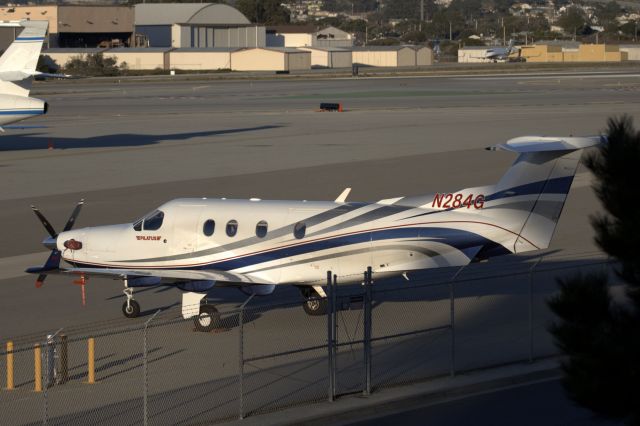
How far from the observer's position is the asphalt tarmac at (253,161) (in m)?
23.4

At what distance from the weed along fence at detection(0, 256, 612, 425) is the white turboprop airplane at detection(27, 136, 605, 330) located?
2.89ft

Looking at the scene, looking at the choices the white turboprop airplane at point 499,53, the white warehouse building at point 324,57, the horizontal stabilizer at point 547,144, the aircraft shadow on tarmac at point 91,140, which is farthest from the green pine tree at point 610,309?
the white turboprop airplane at point 499,53

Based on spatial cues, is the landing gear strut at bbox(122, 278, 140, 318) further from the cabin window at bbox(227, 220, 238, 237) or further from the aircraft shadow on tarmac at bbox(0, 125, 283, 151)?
the aircraft shadow on tarmac at bbox(0, 125, 283, 151)

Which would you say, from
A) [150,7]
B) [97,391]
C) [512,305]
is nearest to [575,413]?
[512,305]

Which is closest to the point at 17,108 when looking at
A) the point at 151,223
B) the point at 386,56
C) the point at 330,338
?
the point at 151,223

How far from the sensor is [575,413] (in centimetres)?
1717

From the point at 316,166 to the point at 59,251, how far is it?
26.8 metres

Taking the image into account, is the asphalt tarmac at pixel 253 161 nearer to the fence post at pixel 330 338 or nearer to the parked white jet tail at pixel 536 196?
the fence post at pixel 330 338

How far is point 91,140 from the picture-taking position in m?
62.2

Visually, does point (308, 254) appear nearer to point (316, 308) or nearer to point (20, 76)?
point (316, 308)

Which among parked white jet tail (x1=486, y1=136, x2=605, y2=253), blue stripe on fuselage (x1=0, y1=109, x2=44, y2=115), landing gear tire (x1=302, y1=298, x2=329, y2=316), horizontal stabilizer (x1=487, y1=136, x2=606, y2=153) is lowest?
landing gear tire (x1=302, y1=298, x2=329, y2=316)

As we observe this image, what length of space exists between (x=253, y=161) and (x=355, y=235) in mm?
29877

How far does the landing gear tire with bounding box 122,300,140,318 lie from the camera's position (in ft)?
75.5

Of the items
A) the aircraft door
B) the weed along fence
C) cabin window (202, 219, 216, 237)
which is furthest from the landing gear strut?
the aircraft door
